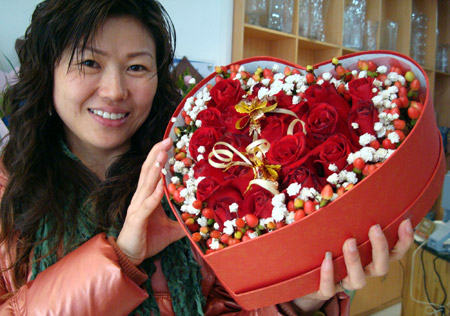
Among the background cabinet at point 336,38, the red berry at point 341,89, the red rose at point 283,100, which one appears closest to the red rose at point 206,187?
the red rose at point 283,100

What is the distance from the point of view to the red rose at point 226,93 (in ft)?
2.60

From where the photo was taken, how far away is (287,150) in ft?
2.07

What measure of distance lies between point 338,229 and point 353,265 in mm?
88

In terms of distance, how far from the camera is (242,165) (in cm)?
70

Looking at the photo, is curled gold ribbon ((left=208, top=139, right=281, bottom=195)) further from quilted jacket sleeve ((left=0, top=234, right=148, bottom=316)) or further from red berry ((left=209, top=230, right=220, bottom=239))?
quilted jacket sleeve ((left=0, top=234, right=148, bottom=316))

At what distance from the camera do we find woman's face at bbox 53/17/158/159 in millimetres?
956

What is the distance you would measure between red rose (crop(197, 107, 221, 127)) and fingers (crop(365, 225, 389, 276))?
1.31 ft

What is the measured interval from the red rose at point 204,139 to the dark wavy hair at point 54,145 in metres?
0.43

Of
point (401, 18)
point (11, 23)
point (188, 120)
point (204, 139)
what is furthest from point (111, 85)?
point (401, 18)

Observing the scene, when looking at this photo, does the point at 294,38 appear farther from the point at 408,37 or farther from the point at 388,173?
the point at 388,173

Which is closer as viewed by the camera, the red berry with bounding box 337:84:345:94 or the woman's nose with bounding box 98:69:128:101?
the red berry with bounding box 337:84:345:94

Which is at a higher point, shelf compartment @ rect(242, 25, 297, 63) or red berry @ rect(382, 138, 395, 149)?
shelf compartment @ rect(242, 25, 297, 63)

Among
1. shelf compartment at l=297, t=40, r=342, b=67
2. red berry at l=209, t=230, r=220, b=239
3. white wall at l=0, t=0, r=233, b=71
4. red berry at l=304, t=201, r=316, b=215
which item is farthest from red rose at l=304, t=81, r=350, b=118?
shelf compartment at l=297, t=40, r=342, b=67

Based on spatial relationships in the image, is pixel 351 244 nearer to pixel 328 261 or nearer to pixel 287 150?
pixel 328 261
